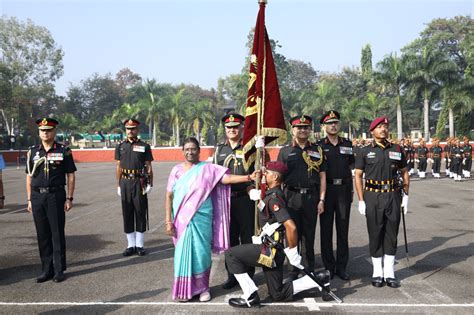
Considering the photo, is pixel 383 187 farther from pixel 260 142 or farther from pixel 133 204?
pixel 133 204

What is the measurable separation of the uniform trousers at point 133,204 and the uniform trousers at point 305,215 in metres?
2.81

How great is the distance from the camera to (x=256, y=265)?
16.6ft

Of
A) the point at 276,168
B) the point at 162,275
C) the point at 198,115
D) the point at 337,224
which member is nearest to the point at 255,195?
the point at 276,168

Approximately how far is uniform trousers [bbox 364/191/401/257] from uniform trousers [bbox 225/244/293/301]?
146cm

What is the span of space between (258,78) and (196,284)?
271 cm

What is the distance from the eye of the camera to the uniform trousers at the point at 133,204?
7.43 meters

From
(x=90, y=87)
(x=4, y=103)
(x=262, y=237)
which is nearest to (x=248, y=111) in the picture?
(x=262, y=237)

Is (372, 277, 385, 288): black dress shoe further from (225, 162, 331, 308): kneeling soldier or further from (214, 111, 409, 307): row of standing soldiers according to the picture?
(225, 162, 331, 308): kneeling soldier

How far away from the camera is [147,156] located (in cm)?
768

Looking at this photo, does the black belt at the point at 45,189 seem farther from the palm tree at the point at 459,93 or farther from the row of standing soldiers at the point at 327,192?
the palm tree at the point at 459,93

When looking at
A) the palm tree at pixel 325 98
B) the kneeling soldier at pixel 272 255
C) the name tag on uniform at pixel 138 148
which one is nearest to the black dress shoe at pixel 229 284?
the kneeling soldier at pixel 272 255

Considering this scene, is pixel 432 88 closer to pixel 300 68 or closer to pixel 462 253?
pixel 462 253

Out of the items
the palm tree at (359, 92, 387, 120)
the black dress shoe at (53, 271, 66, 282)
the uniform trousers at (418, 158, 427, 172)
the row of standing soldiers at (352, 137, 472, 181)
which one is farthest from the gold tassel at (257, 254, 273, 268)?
the palm tree at (359, 92, 387, 120)

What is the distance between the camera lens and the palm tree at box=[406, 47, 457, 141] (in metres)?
37.9
